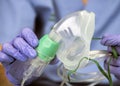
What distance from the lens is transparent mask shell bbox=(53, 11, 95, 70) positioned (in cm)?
80

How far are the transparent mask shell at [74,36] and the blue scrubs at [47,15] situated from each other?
257mm

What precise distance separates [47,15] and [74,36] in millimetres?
347

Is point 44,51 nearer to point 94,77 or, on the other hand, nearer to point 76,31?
point 76,31

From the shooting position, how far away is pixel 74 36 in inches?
31.6

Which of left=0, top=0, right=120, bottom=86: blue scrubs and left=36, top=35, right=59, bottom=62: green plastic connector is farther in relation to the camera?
left=0, top=0, right=120, bottom=86: blue scrubs

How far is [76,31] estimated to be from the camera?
797 mm

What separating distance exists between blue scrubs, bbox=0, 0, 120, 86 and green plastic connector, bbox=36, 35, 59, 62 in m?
0.29

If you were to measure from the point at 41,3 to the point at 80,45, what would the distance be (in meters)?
0.34

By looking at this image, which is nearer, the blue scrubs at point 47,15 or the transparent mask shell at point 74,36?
the transparent mask shell at point 74,36

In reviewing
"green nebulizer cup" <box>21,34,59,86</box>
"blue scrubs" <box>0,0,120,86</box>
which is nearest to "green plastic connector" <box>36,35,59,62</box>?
"green nebulizer cup" <box>21,34,59,86</box>

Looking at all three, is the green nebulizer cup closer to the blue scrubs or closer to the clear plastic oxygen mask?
the clear plastic oxygen mask

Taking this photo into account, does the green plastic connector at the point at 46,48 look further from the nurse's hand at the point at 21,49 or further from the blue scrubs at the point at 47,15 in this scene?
the blue scrubs at the point at 47,15

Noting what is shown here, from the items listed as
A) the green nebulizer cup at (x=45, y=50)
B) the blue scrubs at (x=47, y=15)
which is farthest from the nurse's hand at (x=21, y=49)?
the blue scrubs at (x=47, y=15)

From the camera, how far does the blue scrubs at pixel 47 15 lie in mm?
1102
